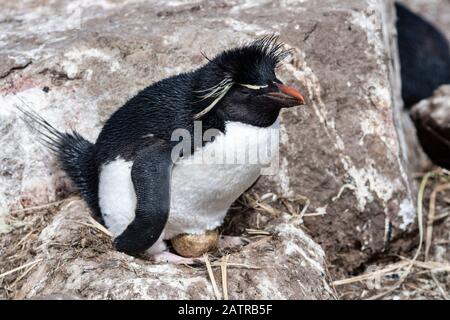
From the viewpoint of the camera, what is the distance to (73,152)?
2953 mm

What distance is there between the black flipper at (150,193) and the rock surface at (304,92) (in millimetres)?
586

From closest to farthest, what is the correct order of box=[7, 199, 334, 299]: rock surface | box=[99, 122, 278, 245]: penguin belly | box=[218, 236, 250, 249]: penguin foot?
box=[7, 199, 334, 299]: rock surface
box=[99, 122, 278, 245]: penguin belly
box=[218, 236, 250, 249]: penguin foot

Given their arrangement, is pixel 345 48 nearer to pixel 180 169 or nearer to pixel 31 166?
pixel 180 169

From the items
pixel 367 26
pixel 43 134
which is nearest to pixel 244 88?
pixel 43 134

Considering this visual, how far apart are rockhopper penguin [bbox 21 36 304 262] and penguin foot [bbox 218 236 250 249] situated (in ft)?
0.43

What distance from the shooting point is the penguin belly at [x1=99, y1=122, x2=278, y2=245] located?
2482mm

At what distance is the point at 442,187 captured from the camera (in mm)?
3883

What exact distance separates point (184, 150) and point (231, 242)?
522mm

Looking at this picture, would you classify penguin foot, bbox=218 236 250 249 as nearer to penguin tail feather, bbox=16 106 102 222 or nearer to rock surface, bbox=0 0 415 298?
rock surface, bbox=0 0 415 298

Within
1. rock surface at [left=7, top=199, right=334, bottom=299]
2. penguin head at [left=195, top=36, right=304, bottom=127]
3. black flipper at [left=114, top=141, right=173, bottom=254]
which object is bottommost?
rock surface at [left=7, top=199, right=334, bottom=299]

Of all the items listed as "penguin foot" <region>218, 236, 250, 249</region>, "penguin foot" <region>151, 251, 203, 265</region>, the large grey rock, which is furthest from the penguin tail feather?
"penguin foot" <region>218, 236, 250, 249</region>

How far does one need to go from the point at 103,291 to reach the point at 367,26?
75.3 inches

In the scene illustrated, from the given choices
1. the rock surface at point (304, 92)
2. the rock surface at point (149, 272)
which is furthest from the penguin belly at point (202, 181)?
the rock surface at point (304, 92)

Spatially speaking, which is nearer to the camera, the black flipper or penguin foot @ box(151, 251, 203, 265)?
the black flipper
